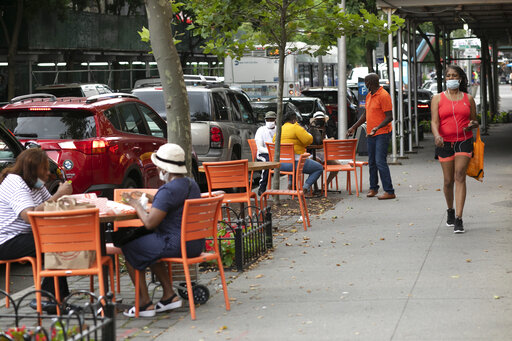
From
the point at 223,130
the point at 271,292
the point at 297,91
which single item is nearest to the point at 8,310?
the point at 271,292

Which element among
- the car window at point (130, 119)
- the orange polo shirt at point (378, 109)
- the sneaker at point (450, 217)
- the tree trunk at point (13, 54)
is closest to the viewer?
the sneaker at point (450, 217)

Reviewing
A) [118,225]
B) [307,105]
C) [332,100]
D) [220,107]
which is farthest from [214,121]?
[332,100]

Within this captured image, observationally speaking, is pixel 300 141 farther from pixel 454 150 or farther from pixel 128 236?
pixel 128 236

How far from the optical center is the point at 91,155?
35.0 feet

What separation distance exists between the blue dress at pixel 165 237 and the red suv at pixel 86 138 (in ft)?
12.2

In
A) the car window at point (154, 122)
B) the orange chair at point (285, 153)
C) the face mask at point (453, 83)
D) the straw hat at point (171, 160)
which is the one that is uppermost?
the face mask at point (453, 83)

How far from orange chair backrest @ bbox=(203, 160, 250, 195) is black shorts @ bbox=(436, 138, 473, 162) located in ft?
7.26

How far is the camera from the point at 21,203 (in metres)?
7.08

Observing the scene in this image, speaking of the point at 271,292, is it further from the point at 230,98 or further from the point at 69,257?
the point at 230,98

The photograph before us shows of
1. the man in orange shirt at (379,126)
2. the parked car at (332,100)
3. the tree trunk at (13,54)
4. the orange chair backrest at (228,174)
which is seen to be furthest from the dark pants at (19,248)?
the tree trunk at (13,54)

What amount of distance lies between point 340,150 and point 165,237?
7.92 metres

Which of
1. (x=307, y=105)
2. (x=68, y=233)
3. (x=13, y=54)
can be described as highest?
(x=13, y=54)

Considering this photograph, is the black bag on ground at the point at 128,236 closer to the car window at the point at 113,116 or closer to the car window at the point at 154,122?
the car window at the point at 113,116

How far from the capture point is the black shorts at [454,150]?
10.3 m
